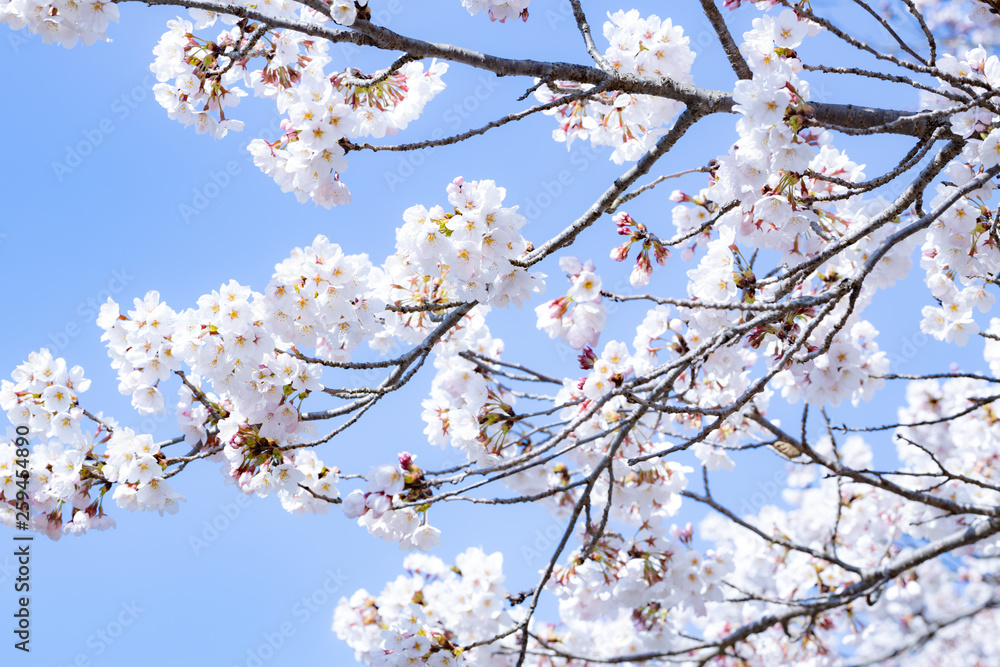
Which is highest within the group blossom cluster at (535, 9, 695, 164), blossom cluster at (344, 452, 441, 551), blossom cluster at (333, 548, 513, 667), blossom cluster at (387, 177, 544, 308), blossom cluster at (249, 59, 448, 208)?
blossom cluster at (535, 9, 695, 164)

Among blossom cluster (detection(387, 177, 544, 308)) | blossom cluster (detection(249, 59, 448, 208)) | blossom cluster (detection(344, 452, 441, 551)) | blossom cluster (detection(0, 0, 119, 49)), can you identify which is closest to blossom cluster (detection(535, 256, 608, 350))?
blossom cluster (detection(387, 177, 544, 308))

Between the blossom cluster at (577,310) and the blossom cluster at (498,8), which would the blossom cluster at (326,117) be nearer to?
the blossom cluster at (498,8)

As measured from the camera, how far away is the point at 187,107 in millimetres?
2521

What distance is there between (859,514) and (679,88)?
4.98m

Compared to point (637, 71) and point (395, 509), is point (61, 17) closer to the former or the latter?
point (395, 509)


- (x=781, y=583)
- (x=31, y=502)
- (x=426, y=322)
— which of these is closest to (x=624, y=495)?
(x=426, y=322)

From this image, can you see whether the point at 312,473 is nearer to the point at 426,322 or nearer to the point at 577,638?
the point at 426,322

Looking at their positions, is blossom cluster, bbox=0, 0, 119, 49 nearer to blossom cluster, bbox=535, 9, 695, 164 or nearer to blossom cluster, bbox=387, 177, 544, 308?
blossom cluster, bbox=387, 177, 544, 308

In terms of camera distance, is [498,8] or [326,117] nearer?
[326,117]

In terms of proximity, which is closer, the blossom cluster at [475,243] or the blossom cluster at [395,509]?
the blossom cluster at [475,243]

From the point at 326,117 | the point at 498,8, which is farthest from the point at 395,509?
the point at 498,8

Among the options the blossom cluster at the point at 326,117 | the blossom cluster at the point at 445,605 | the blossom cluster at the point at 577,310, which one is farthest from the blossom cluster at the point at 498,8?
the blossom cluster at the point at 445,605

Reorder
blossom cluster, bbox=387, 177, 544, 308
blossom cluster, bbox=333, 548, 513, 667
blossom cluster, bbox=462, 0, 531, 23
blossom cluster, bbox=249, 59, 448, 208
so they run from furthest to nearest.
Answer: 1. blossom cluster, bbox=333, 548, 513, 667
2. blossom cluster, bbox=462, 0, 531, 23
3. blossom cluster, bbox=249, 59, 448, 208
4. blossom cluster, bbox=387, 177, 544, 308

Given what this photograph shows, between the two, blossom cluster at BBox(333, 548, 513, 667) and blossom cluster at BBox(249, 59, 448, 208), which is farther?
blossom cluster at BBox(333, 548, 513, 667)
